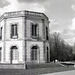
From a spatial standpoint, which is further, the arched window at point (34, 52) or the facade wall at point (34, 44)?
the arched window at point (34, 52)

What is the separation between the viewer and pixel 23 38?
37.6 m

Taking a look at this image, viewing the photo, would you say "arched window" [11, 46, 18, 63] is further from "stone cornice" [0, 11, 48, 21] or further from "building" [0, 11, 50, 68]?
"stone cornice" [0, 11, 48, 21]

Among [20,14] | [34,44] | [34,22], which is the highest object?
[20,14]

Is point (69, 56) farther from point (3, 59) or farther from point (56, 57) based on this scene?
point (3, 59)

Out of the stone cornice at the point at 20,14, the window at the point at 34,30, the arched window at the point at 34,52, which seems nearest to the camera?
the stone cornice at the point at 20,14

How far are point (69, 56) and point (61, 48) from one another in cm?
645

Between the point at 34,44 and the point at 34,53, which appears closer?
the point at 34,53

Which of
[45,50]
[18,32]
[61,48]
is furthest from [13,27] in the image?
[61,48]

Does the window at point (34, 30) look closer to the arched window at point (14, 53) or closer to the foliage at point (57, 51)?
the arched window at point (14, 53)

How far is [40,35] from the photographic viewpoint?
39281 mm

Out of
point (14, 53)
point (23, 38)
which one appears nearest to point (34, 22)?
point (23, 38)

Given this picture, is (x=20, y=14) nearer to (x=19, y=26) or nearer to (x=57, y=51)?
(x=19, y=26)

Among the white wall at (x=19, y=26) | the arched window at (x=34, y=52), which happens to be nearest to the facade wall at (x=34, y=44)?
the arched window at (x=34, y=52)

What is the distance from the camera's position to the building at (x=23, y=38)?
37.7 m
